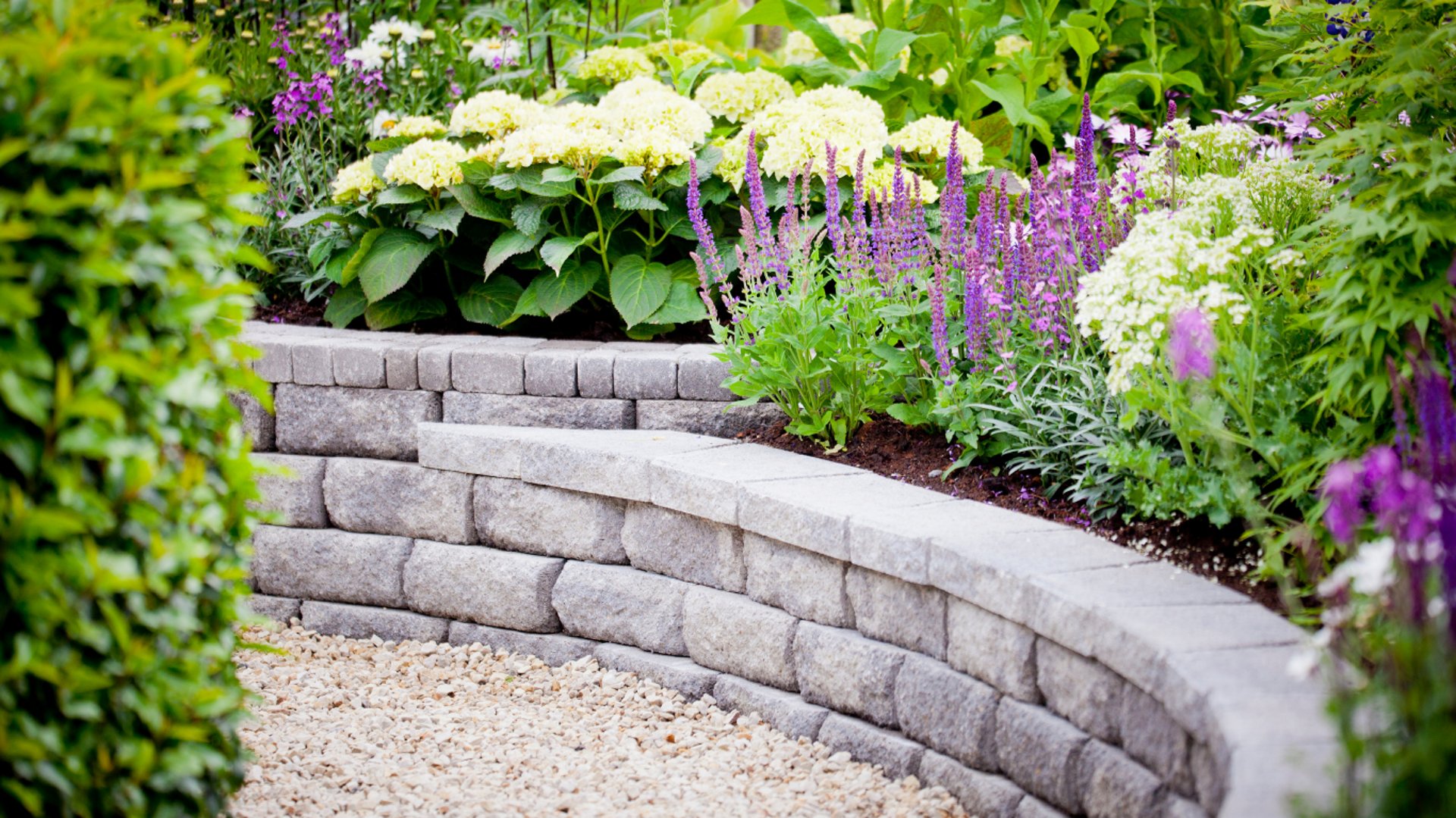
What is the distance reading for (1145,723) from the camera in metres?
2.31

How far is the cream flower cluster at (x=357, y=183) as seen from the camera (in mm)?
4523

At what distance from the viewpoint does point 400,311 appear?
15.0 feet

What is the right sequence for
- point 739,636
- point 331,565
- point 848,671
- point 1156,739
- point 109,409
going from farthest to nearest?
point 331,565 < point 739,636 < point 848,671 < point 1156,739 < point 109,409

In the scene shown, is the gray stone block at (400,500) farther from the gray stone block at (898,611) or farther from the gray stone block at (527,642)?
the gray stone block at (898,611)

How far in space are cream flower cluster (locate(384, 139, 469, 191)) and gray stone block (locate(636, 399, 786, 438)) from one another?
1.10m

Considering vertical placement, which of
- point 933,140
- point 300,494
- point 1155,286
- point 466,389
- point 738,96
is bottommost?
point 300,494

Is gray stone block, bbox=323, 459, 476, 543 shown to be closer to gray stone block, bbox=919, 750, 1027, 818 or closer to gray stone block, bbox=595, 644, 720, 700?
gray stone block, bbox=595, 644, 720, 700

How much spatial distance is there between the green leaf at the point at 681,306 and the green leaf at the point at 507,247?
0.48 metres

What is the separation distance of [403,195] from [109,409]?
277 centimetres

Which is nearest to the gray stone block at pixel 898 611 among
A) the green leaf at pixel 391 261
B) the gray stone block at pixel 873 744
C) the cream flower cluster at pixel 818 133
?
the gray stone block at pixel 873 744

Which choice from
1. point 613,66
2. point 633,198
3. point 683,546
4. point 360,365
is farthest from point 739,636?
point 613,66

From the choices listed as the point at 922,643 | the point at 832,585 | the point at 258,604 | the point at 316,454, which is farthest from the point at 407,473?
the point at 922,643

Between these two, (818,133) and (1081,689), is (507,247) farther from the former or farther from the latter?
(1081,689)

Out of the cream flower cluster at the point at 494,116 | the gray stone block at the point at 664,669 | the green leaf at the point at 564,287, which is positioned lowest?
the gray stone block at the point at 664,669
